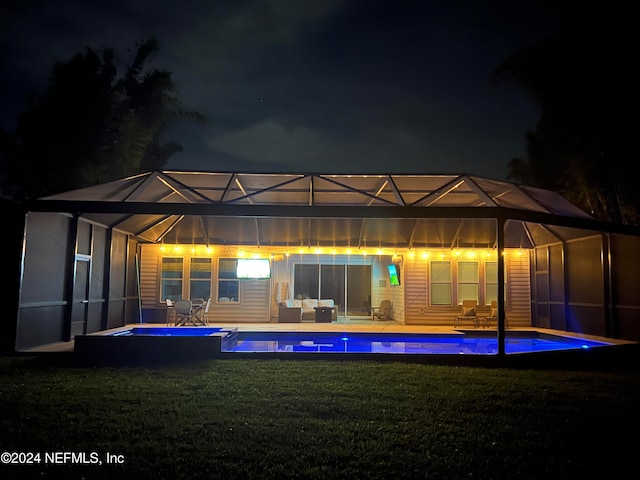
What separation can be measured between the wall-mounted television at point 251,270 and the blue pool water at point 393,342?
2.92m

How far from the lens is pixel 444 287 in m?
15.9

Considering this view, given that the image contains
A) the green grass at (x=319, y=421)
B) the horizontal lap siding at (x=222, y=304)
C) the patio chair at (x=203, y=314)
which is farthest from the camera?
the horizontal lap siding at (x=222, y=304)

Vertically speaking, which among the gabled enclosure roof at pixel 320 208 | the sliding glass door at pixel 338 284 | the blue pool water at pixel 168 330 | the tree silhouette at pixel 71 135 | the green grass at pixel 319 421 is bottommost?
the green grass at pixel 319 421

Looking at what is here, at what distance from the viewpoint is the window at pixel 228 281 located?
52.3ft

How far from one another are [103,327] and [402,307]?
8763mm

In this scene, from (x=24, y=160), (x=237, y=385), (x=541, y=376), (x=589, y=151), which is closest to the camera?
(x=237, y=385)

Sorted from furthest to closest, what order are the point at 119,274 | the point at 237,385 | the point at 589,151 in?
1. the point at 589,151
2. the point at 119,274
3. the point at 237,385

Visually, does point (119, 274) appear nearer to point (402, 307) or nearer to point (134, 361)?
point (134, 361)

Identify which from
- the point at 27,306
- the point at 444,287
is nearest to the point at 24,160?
the point at 27,306

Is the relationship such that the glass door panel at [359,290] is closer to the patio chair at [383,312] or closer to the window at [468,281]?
the patio chair at [383,312]

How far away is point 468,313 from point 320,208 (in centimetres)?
785

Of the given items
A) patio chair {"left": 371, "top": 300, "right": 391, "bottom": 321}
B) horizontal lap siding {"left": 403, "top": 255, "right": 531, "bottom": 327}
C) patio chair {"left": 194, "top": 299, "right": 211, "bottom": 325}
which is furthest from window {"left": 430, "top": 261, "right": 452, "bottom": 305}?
patio chair {"left": 194, "top": 299, "right": 211, "bottom": 325}

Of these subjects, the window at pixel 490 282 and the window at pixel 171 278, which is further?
the window at pixel 490 282

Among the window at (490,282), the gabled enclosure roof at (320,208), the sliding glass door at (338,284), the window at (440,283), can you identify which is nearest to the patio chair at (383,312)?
the sliding glass door at (338,284)
